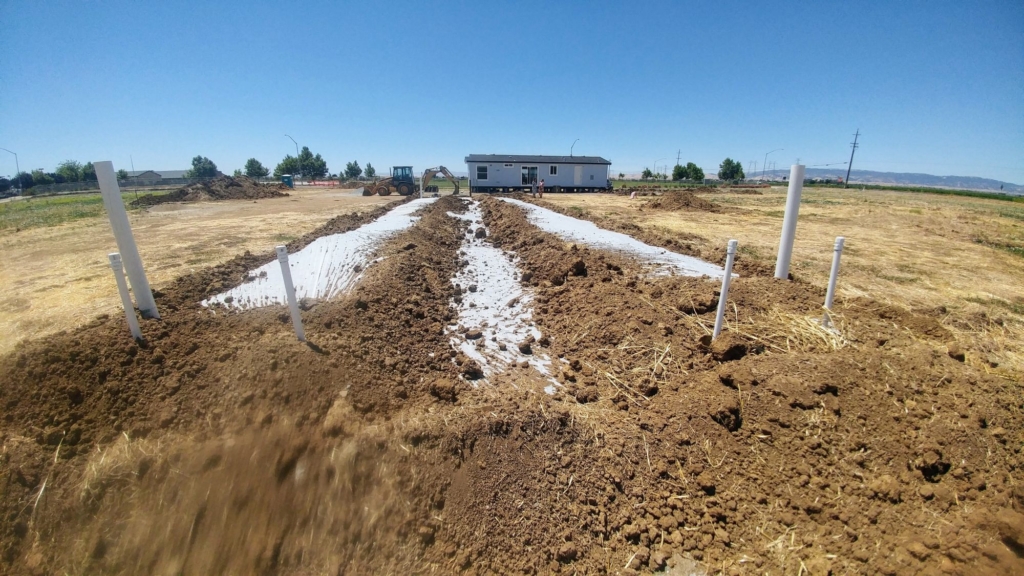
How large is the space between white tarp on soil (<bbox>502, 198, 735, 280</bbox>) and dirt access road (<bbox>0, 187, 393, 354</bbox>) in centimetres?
828

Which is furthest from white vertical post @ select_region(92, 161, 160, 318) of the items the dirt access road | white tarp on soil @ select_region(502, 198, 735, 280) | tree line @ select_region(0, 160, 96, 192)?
tree line @ select_region(0, 160, 96, 192)

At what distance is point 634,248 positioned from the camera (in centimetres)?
863

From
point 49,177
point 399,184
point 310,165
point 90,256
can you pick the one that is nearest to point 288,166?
point 310,165

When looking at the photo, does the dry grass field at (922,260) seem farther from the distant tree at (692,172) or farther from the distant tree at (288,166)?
the distant tree at (288,166)

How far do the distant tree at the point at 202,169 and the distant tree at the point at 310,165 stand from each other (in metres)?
15.5

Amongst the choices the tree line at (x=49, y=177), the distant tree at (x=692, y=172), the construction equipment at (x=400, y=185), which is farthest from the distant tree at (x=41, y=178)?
the distant tree at (x=692, y=172)

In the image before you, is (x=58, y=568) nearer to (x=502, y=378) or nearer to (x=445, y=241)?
(x=502, y=378)

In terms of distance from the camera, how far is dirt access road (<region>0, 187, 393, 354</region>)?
20.6ft

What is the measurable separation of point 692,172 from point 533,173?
43629mm

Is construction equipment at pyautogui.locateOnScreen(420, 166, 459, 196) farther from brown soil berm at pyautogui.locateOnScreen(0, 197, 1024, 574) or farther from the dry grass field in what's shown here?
brown soil berm at pyautogui.locateOnScreen(0, 197, 1024, 574)

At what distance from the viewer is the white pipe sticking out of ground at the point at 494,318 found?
180 inches

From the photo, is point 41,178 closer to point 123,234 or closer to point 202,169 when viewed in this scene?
point 202,169

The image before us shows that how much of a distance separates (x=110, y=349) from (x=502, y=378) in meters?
3.11

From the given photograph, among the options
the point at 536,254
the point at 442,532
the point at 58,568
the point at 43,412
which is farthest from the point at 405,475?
the point at 536,254
